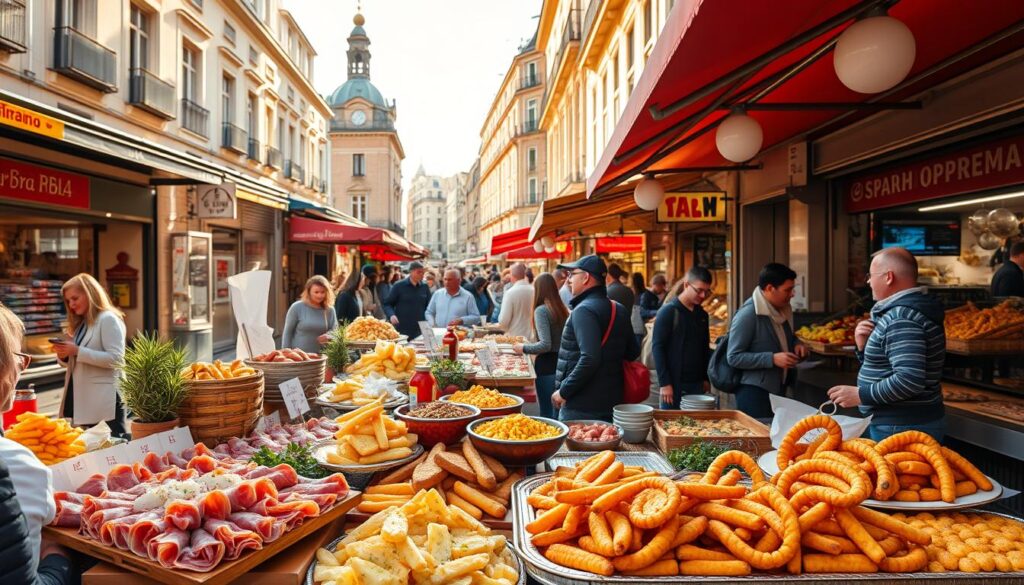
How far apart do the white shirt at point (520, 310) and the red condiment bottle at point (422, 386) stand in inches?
207

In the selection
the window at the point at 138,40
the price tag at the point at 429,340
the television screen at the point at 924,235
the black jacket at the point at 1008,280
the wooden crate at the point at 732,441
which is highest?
the window at the point at 138,40

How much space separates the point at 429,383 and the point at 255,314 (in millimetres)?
1456

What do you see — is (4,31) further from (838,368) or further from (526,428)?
(838,368)

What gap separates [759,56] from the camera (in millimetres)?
3502

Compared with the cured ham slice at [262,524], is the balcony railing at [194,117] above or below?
above

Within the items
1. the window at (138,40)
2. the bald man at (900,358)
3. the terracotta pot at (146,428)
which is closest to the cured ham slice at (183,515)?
the terracotta pot at (146,428)

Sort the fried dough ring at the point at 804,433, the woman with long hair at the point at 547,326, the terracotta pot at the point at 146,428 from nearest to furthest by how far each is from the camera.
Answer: the fried dough ring at the point at 804,433 < the terracotta pot at the point at 146,428 < the woman with long hair at the point at 547,326

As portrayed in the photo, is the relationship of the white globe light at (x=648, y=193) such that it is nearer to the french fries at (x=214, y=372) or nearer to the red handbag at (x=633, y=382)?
the red handbag at (x=633, y=382)

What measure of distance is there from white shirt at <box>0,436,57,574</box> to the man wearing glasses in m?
4.71

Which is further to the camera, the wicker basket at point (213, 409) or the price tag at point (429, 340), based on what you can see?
the price tag at point (429, 340)

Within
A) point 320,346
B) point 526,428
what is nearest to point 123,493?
point 526,428

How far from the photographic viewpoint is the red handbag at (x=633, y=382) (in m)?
4.90

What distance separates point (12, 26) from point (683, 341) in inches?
420

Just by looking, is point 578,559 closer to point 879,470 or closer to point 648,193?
point 879,470
